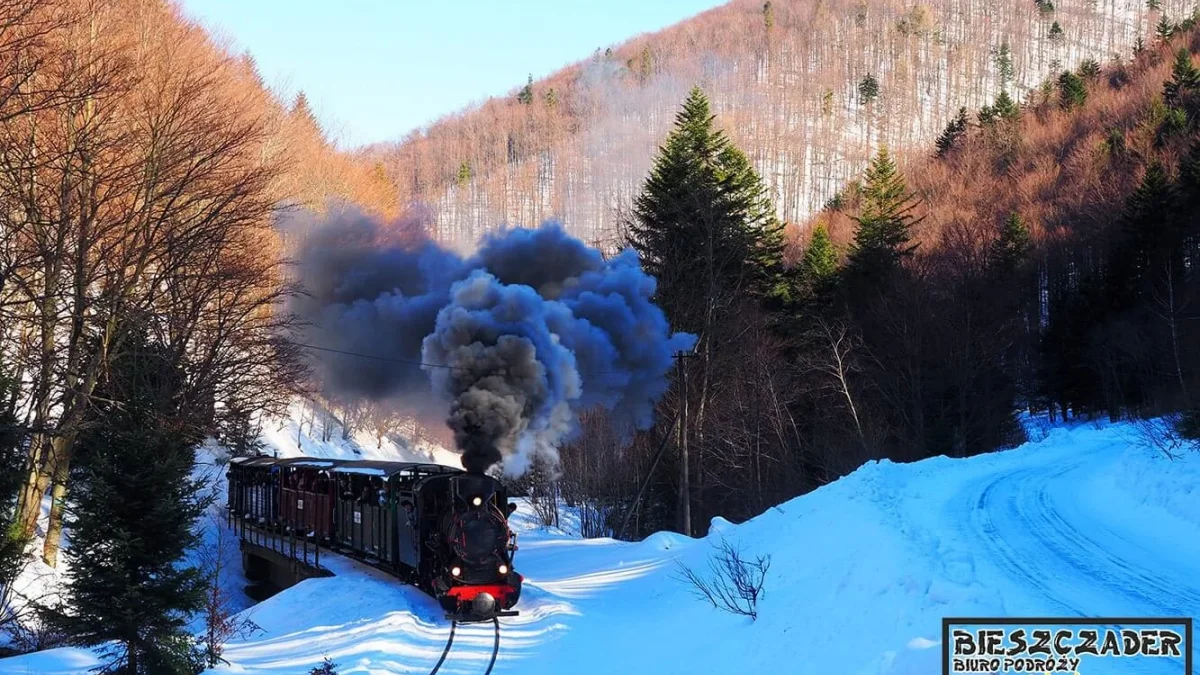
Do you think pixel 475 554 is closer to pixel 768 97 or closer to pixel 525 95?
pixel 525 95

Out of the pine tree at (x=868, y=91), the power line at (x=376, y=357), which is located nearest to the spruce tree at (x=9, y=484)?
the power line at (x=376, y=357)

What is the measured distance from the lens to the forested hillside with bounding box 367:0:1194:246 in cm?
6050

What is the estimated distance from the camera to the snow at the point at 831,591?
950 cm

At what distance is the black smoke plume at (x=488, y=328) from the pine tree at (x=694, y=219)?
5.84 m

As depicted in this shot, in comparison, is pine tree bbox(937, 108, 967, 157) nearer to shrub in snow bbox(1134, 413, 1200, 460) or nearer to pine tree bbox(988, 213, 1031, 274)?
pine tree bbox(988, 213, 1031, 274)

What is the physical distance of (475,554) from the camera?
50.0ft

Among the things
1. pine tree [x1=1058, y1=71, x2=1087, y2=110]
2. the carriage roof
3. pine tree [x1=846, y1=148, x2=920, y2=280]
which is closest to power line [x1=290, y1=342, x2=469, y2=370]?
the carriage roof

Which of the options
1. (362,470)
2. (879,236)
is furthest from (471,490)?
(879,236)

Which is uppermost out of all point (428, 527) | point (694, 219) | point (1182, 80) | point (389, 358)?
point (1182, 80)

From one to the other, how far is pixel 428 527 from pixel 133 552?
5193 mm

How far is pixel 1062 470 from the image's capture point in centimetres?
2334

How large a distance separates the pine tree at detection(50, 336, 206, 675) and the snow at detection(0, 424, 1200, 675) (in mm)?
971

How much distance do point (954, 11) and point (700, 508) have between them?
160 m

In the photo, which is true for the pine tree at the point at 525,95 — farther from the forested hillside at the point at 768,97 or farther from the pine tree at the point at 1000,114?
the pine tree at the point at 1000,114
